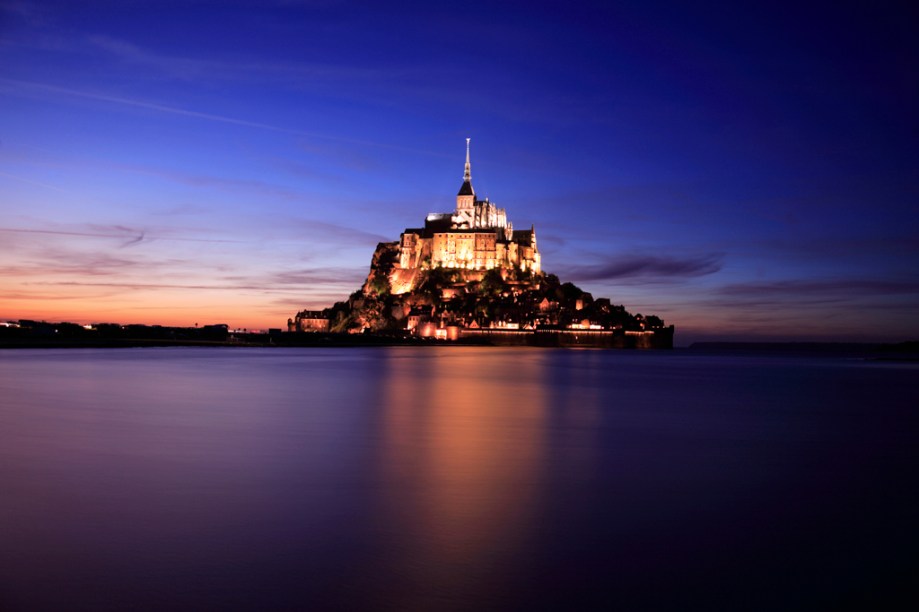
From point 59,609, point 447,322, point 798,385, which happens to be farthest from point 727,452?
point 447,322

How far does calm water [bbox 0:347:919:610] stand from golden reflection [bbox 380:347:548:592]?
0.04 m

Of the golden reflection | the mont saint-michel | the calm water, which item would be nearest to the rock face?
the mont saint-michel

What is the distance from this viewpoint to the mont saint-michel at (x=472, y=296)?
91438 millimetres

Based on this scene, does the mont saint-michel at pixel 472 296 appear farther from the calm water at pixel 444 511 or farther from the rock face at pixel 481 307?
the calm water at pixel 444 511

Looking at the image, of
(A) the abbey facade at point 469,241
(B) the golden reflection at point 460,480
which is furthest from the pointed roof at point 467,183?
(B) the golden reflection at point 460,480

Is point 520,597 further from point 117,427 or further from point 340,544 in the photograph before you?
point 117,427

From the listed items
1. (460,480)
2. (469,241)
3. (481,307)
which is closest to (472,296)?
(481,307)

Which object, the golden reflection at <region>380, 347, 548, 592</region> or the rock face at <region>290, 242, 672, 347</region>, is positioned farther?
the rock face at <region>290, 242, 672, 347</region>

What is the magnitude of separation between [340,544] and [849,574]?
362 cm

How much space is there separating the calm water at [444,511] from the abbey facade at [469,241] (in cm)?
7767

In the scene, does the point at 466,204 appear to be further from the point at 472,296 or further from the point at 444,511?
the point at 444,511

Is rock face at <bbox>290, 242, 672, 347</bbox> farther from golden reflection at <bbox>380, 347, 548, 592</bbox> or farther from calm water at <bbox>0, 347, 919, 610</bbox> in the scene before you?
calm water at <bbox>0, 347, 919, 610</bbox>

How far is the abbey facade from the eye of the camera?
92250mm

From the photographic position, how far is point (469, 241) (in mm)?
92562
